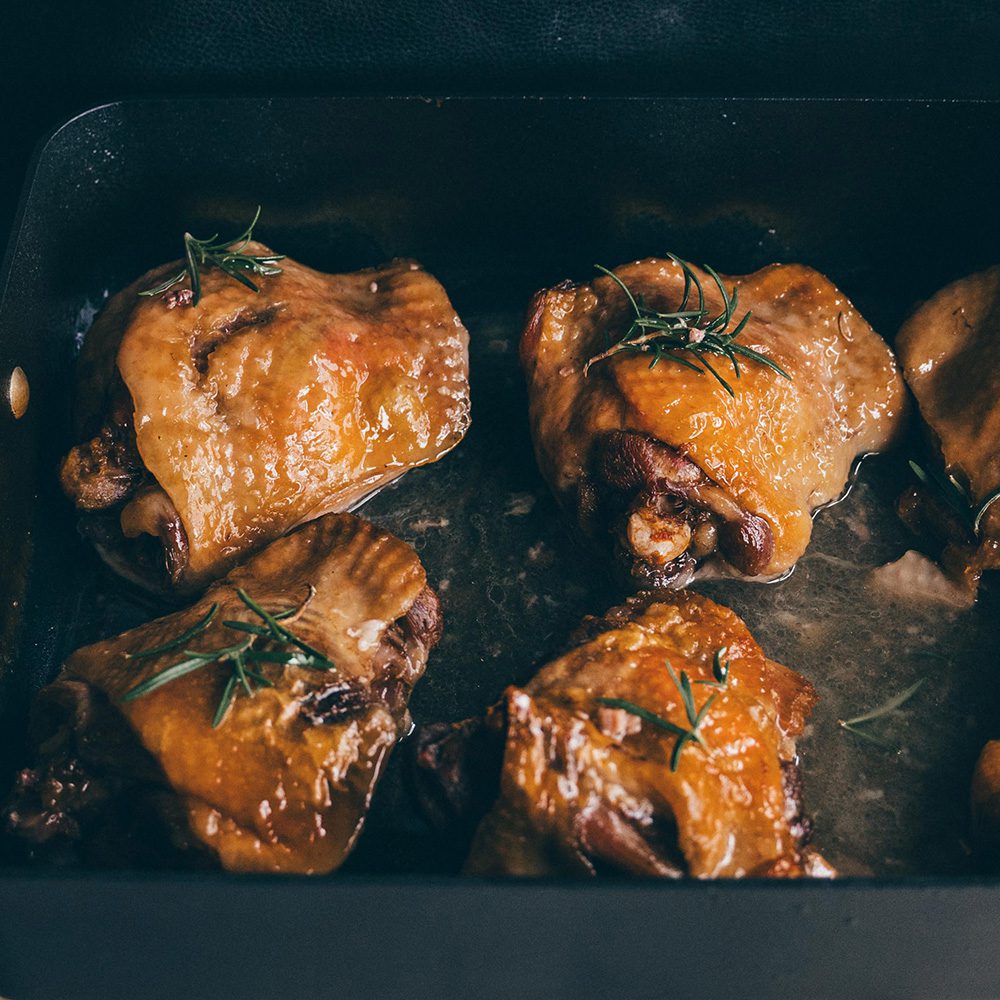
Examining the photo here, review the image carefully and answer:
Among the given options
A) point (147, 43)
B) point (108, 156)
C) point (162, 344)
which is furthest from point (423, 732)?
point (147, 43)

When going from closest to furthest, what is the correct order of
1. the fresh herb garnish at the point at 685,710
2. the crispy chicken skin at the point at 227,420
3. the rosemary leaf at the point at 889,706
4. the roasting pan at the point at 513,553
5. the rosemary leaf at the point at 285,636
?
the roasting pan at the point at 513,553 → the fresh herb garnish at the point at 685,710 → the rosemary leaf at the point at 285,636 → the rosemary leaf at the point at 889,706 → the crispy chicken skin at the point at 227,420

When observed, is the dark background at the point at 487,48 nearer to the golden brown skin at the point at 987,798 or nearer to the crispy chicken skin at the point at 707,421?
the crispy chicken skin at the point at 707,421

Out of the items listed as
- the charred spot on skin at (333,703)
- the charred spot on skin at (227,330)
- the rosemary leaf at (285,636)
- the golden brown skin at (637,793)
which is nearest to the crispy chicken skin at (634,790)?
the golden brown skin at (637,793)

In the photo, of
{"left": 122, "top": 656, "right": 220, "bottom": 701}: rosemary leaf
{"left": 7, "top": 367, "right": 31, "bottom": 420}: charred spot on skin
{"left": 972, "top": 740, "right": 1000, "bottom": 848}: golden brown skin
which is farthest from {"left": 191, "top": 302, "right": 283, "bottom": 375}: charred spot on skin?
{"left": 972, "top": 740, "right": 1000, "bottom": 848}: golden brown skin

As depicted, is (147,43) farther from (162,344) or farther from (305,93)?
(162,344)

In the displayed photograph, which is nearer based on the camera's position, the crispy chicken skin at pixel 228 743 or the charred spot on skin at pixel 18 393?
the crispy chicken skin at pixel 228 743

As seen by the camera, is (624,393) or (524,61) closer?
(624,393)
